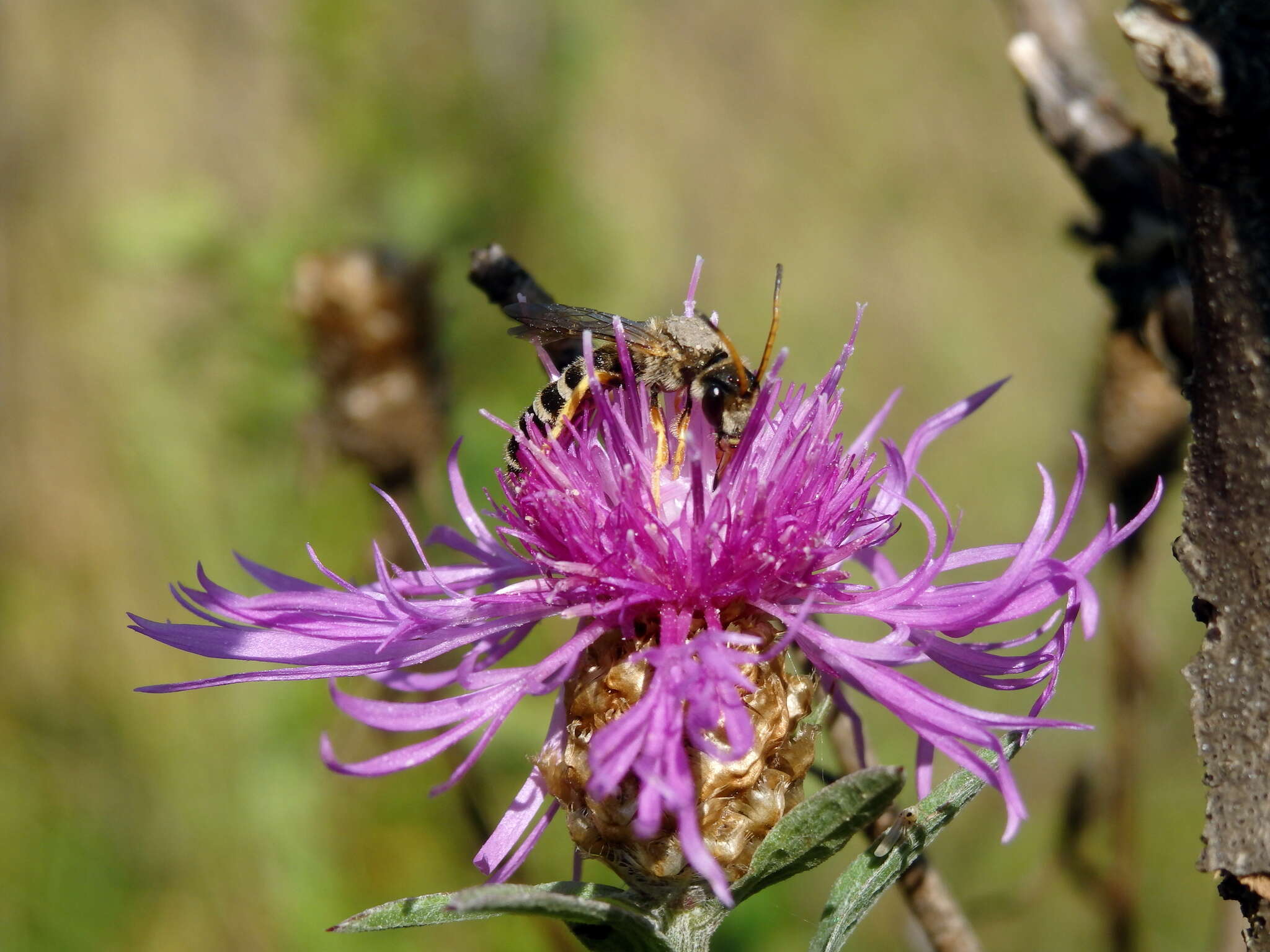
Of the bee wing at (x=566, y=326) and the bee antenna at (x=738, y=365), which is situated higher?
the bee wing at (x=566, y=326)

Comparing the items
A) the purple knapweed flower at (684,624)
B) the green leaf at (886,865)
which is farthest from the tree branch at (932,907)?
the green leaf at (886,865)

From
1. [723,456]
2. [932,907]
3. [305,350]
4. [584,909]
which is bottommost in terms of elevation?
[932,907]

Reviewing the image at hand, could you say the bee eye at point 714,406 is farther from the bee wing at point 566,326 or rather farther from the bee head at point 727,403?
the bee wing at point 566,326

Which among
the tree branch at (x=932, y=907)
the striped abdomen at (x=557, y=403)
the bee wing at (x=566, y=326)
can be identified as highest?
the bee wing at (x=566, y=326)

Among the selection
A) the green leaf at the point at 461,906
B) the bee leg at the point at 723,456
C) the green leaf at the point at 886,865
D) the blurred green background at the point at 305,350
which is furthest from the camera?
the blurred green background at the point at 305,350

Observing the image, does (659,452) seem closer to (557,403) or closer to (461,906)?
(557,403)

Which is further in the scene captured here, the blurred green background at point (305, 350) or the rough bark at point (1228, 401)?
the blurred green background at point (305, 350)

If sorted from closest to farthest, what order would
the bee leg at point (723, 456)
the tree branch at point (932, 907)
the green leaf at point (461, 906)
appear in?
the green leaf at point (461, 906) < the tree branch at point (932, 907) < the bee leg at point (723, 456)

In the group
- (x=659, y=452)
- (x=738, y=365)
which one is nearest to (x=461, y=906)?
(x=659, y=452)
